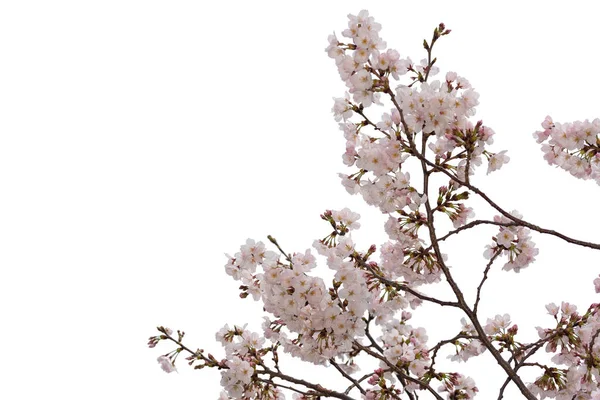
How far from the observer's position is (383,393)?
2439 millimetres

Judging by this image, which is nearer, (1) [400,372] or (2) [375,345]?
(1) [400,372]

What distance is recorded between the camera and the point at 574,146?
A: 242cm

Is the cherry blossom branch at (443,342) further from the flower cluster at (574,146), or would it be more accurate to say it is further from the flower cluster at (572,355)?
the flower cluster at (574,146)

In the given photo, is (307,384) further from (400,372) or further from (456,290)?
(456,290)

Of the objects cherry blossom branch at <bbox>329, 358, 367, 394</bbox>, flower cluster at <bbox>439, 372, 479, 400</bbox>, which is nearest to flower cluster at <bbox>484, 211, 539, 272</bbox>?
flower cluster at <bbox>439, 372, 479, 400</bbox>

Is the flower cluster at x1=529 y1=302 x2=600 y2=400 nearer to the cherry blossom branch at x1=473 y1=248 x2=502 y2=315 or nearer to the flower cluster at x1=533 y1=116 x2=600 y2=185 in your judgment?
the cherry blossom branch at x1=473 y1=248 x2=502 y2=315

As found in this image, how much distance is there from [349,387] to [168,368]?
22.7 inches

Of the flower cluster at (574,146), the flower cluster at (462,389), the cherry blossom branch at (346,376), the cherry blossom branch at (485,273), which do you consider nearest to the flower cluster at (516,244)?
the cherry blossom branch at (485,273)

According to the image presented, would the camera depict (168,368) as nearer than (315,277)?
No

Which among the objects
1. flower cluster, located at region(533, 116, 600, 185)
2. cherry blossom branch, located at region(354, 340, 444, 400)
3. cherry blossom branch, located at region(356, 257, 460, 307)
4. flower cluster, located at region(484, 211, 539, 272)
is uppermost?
flower cluster, located at region(533, 116, 600, 185)

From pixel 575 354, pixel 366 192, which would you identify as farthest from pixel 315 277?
pixel 575 354

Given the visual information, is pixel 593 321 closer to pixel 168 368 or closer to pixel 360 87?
pixel 360 87

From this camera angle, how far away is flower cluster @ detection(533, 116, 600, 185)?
7.80 ft

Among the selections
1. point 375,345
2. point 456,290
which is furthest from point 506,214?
point 375,345
